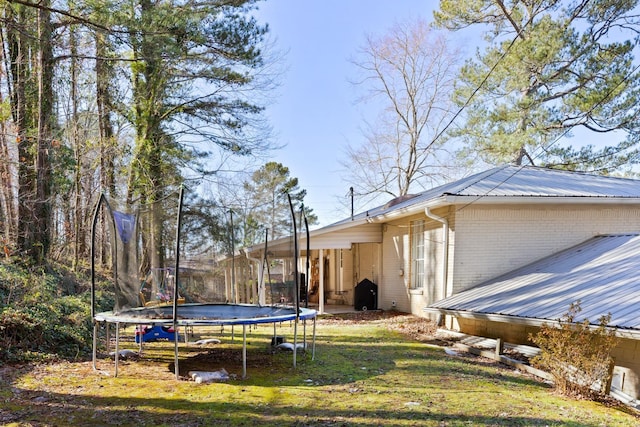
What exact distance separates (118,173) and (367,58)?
49.4ft

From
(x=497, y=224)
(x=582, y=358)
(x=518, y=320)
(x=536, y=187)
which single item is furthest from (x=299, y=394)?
(x=536, y=187)

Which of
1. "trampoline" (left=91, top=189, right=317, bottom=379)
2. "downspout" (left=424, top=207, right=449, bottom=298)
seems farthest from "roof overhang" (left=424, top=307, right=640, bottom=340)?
"trampoline" (left=91, top=189, right=317, bottom=379)

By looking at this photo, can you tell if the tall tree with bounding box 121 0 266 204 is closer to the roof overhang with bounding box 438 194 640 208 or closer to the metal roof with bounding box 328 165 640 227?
the metal roof with bounding box 328 165 640 227

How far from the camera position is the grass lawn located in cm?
398

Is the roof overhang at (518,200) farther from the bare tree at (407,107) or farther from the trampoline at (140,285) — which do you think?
the bare tree at (407,107)

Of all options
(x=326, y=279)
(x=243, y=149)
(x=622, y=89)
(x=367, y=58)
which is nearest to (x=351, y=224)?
(x=243, y=149)

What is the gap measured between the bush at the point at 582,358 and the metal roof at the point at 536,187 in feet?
14.2

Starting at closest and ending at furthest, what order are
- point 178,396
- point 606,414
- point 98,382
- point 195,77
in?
point 606,414 < point 178,396 < point 98,382 < point 195,77

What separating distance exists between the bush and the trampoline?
3201mm

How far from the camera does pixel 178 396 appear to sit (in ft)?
15.3

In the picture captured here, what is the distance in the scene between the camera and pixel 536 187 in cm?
1016

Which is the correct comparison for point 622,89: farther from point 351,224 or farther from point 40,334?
point 40,334

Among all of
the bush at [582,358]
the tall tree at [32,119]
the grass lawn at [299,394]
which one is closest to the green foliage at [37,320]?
the grass lawn at [299,394]

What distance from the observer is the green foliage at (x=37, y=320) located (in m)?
6.11
